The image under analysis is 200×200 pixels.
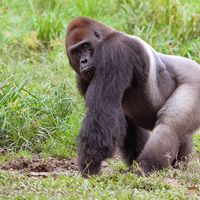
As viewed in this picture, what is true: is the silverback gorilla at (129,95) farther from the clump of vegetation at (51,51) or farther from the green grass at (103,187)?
the clump of vegetation at (51,51)

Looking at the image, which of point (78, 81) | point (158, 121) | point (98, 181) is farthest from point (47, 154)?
point (98, 181)

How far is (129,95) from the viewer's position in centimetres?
597

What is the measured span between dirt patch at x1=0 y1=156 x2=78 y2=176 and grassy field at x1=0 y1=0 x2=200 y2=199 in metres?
0.12

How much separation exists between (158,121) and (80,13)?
446cm

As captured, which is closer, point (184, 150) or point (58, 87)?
point (184, 150)

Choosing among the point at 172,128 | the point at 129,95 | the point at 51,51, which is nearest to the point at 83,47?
the point at 129,95

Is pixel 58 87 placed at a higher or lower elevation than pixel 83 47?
lower

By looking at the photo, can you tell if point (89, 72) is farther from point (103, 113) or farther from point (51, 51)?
point (51, 51)

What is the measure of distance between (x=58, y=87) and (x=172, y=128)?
2.02m

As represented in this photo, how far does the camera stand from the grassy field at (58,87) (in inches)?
183

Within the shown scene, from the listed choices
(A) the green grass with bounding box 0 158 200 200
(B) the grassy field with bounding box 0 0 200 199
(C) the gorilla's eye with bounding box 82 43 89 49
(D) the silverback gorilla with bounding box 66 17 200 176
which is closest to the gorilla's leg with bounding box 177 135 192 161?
(D) the silverback gorilla with bounding box 66 17 200 176

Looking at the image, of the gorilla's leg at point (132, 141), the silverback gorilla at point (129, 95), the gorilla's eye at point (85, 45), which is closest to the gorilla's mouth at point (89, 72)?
the silverback gorilla at point (129, 95)

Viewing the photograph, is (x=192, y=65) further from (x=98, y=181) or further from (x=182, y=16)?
(x=182, y=16)

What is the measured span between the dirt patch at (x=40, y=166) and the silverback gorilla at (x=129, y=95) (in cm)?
48
